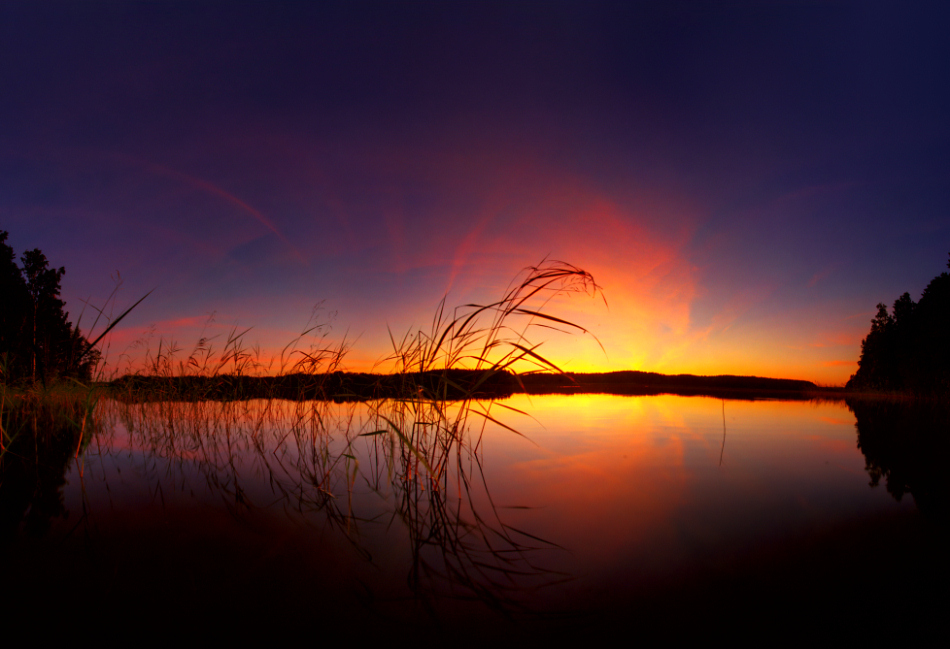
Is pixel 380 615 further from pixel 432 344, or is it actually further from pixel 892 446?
pixel 892 446

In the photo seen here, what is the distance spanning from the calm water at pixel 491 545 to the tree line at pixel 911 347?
20.7m

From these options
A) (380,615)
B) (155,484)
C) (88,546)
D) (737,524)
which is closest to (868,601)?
(737,524)

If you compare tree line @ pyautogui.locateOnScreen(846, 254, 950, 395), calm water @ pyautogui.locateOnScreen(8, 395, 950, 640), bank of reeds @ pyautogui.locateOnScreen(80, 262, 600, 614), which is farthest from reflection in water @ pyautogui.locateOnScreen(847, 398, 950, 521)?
tree line @ pyautogui.locateOnScreen(846, 254, 950, 395)

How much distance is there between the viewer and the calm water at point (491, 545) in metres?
1.17

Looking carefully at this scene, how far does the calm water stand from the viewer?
1168 millimetres

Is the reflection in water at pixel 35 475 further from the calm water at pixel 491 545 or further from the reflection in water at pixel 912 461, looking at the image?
the reflection in water at pixel 912 461


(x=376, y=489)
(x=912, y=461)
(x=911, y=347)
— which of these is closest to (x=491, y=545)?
(x=376, y=489)

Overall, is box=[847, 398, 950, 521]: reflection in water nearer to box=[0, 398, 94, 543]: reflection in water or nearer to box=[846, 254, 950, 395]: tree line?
box=[0, 398, 94, 543]: reflection in water

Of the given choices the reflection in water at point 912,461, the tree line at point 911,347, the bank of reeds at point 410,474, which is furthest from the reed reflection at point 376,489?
the tree line at point 911,347

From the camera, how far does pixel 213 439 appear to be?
4078mm

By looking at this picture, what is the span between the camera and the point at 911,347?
78.0 feet

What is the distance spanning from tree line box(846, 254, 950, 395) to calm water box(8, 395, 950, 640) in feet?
68.0

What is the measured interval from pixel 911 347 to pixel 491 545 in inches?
1270

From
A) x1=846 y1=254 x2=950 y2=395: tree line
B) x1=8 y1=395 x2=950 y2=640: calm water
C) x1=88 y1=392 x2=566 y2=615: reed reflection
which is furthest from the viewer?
x1=846 y1=254 x2=950 y2=395: tree line
